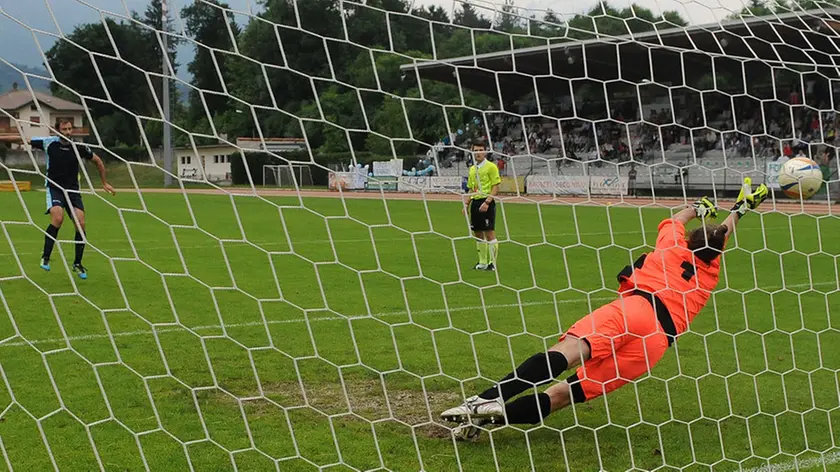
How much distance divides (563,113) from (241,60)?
2943 mm

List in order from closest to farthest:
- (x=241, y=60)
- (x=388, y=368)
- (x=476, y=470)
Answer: (x=476, y=470) < (x=241, y=60) < (x=388, y=368)

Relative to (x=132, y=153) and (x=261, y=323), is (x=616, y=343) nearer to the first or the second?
(x=132, y=153)

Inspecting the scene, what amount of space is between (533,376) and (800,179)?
9.42ft

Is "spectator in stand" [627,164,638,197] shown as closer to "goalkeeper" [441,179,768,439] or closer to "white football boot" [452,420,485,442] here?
"goalkeeper" [441,179,768,439]

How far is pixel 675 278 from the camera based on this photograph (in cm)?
452

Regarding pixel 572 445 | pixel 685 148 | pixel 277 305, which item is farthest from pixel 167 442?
pixel 685 148

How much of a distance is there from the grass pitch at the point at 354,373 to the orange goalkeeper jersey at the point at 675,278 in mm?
418

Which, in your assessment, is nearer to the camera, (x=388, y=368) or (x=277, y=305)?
(x=388, y=368)

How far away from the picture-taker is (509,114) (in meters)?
5.81

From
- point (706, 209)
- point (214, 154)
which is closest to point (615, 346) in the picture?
point (706, 209)

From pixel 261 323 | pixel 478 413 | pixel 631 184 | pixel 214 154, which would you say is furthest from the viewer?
pixel 631 184

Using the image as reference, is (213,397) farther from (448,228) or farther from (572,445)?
(448,228)

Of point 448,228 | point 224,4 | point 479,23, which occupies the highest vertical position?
point 224,4

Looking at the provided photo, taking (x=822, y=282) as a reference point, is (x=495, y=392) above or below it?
above
